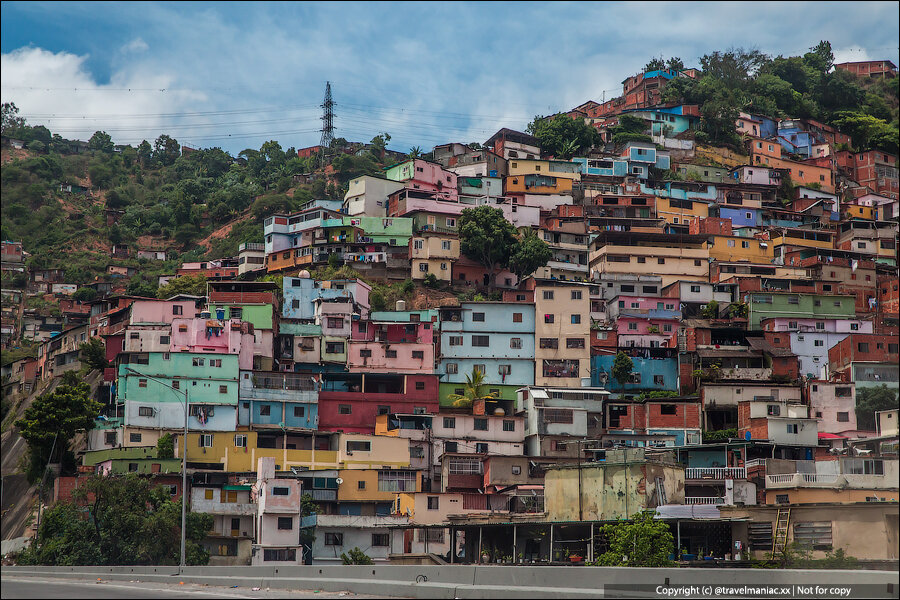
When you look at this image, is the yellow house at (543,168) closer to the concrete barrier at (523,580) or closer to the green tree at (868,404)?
the green tree at (868,404)

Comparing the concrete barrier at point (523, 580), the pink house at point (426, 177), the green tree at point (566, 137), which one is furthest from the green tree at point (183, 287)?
the concrete barrier at point (523, 580)

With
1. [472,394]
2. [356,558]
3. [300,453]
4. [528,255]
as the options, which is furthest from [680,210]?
[356,558]

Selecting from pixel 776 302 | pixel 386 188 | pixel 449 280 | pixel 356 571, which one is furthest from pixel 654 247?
pixel 356 571

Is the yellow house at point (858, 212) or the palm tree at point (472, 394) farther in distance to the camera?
the yellow house at point (858, 212)

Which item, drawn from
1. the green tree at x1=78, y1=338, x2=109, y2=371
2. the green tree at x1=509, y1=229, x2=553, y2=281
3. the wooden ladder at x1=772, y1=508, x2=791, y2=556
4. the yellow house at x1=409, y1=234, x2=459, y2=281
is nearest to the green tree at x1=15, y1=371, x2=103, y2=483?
the green tree at x1=78, y1=338, x2=109, y2=371

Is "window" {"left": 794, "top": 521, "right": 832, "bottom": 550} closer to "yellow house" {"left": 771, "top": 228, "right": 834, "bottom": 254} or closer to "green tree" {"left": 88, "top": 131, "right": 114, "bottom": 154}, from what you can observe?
"yellow house" {"left": 771, "top": 228, "right": 834, "bottom": 254}

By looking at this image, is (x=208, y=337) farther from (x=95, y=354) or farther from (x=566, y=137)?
(x=566, y=137)

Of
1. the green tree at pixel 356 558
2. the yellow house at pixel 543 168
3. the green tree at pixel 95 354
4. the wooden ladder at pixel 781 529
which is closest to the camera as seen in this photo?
the wooden ladder at pixel 781 529
